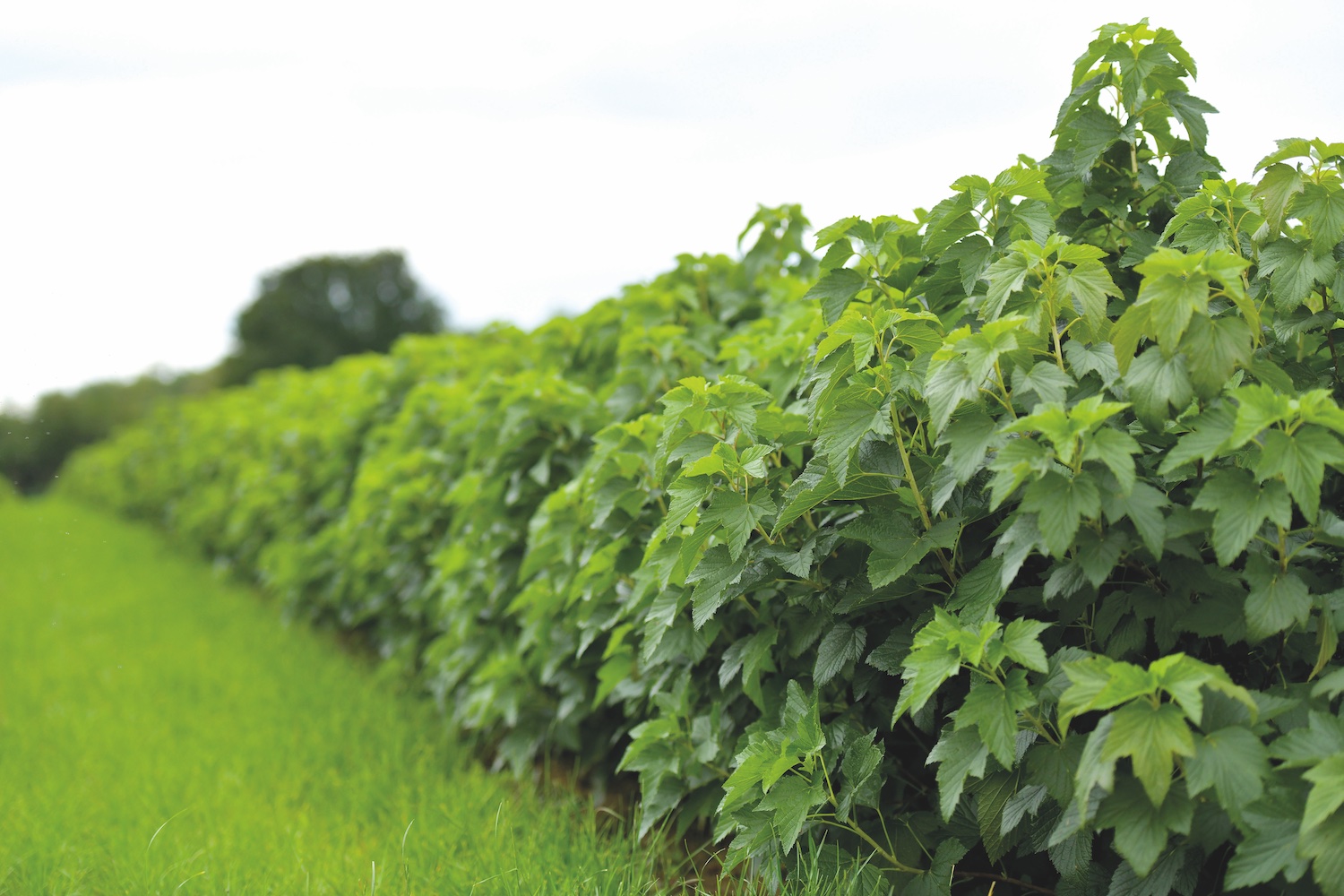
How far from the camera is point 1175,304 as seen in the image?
1.40 metres

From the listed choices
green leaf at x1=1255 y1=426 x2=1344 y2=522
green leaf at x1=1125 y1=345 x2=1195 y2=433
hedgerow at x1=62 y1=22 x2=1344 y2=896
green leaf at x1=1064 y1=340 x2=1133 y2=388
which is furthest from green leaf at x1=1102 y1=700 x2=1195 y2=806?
green leaf at x1=1064 y1=340 x2=1133 y2=388

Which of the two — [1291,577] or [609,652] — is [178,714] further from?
[1291,577]

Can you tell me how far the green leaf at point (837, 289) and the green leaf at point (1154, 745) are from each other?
3.27ft

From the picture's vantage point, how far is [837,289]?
198 centimetres

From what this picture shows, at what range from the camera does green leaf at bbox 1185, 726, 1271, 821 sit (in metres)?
1.24

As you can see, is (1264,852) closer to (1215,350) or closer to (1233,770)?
(1233,770)

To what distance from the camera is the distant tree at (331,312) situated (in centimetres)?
4434

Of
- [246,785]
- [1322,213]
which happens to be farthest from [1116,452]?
[246,785]

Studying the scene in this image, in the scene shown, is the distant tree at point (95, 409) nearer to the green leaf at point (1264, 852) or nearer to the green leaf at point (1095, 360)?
the green leaf at point (1095, 360)

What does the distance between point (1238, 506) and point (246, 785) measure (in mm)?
3177

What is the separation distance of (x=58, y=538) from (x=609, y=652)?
12.3m

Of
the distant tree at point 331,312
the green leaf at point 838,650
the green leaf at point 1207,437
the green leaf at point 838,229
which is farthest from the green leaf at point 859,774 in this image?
the distant tree at point 331,312

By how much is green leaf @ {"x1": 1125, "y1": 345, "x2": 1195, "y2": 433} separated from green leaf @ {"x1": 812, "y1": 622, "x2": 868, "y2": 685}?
2.22 ft

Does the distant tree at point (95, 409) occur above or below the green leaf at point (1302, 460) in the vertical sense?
above
